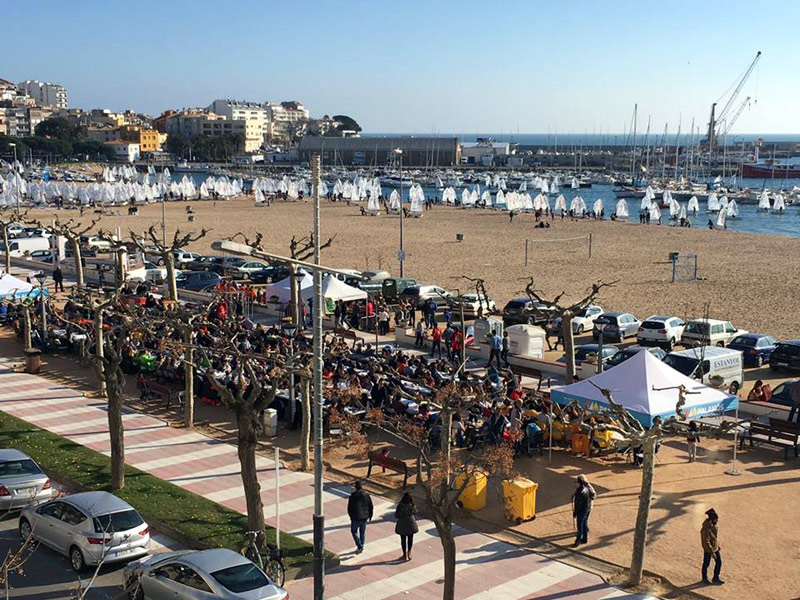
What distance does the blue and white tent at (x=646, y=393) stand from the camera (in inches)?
677

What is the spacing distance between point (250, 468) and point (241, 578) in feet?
8.33

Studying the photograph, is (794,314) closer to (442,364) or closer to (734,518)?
(442,364)

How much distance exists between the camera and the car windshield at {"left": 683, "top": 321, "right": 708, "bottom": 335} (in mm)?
28486

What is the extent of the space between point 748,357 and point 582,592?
56.1 feet

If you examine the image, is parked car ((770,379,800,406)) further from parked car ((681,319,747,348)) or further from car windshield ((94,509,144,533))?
car windshield ((94,509,144,533))

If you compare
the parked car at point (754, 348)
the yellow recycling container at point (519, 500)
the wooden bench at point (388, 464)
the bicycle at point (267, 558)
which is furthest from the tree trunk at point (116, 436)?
the parked car at point (754, 348)

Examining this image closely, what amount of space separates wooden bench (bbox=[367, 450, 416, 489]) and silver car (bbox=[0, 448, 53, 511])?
5734 mm

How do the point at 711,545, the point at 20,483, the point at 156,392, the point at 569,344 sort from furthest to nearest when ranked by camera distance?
the point at 569,344, the point at 156,392, the point at 20,483, the point at 711,545

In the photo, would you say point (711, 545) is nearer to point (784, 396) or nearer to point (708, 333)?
point (784, 396)

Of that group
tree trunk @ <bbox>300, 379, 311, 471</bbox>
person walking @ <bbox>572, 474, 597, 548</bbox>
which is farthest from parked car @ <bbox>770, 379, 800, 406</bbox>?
tree trunk @ <bbox>300, 379, 311, 471</bbox>

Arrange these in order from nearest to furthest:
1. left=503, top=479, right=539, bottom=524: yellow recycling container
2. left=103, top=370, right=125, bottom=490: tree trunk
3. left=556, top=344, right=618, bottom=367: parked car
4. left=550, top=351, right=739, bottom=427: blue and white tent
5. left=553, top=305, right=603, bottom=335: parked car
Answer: left=503, top=479, right=539, bottom=524: yellow recycling container
left=103, top=370, right=125, bottom=490: tree trunk
left=550, top=351, right=739, bottom=427: blue and white tent
left=556, top=344, right=618, bottom=367: parked car
left=553, top=305, right=603, bottom=335: parked car

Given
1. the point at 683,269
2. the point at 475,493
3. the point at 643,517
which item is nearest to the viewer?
the point at 643,517

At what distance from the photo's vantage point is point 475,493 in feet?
51.2

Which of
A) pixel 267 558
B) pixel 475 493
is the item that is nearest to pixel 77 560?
pixel 267 558
